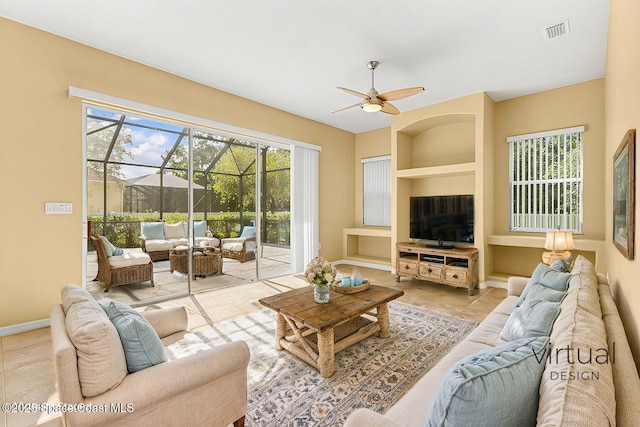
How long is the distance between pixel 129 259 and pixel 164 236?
20.2 inches

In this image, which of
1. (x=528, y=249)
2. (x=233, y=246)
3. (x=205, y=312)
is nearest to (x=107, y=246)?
(x=205, y=312)

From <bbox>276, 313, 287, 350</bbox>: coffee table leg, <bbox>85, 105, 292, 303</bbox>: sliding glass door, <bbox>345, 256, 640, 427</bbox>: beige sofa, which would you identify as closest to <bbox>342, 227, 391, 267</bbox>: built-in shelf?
<bbox>85, 105, 292, 303</bbox>: sliding glass door

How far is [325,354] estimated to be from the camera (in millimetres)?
2172

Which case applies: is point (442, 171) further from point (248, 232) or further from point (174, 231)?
point (174, 231)

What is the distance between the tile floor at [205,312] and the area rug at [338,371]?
46 cm

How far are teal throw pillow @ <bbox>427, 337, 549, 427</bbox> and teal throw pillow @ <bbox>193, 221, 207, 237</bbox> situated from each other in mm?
4082

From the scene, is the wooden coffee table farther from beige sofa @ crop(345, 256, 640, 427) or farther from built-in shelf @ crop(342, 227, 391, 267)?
built-in shelf @ crop(342, 227, 391, 267)

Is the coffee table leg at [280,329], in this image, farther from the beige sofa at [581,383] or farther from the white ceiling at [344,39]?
the white ceiling at [344,39]

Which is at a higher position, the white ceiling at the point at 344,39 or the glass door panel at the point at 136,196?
the white ceiling at the point at 344,39

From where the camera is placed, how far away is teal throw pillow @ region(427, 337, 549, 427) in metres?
0.82

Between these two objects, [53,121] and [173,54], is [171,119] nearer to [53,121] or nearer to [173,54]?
[173,54]

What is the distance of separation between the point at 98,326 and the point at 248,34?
9.74ft

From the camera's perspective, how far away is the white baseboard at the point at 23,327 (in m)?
2.85

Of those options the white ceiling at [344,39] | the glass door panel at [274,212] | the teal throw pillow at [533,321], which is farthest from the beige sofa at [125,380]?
the glass door panel at [274,212]
